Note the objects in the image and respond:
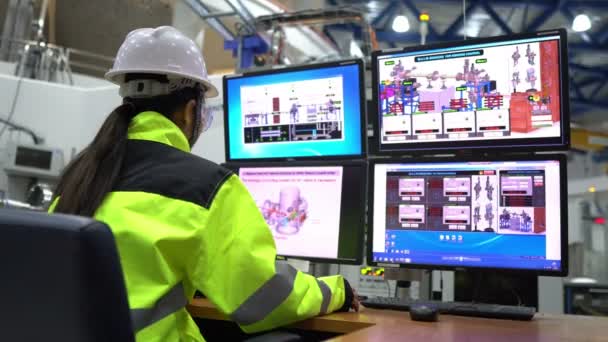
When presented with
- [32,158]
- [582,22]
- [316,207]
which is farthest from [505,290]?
[582,22]

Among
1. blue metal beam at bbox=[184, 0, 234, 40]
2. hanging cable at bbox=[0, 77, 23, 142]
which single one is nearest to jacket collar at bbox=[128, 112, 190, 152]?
hanging cable at bbox=[0, 77, 23, 142]

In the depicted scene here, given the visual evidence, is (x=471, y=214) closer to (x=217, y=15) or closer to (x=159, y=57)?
(x=159, y=57)

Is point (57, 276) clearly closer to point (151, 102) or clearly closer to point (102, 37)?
point (151, 102)

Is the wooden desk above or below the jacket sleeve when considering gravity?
below

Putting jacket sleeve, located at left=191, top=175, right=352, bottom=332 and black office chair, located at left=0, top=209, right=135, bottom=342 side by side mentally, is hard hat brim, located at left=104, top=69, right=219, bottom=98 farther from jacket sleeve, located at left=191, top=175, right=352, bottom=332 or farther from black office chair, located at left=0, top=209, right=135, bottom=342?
black office chair, located at left=0, top=209, right=135, bottom=342

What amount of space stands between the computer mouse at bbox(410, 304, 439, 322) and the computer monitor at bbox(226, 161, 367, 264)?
18.3 inches

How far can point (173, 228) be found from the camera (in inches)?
42.1

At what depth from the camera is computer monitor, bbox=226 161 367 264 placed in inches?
75.4

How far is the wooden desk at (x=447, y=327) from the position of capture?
116 cm

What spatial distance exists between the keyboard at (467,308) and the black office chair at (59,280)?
966mm

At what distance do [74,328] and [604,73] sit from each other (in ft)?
30.5

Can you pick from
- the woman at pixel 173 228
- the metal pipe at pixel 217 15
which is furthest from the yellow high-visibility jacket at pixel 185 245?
the metal pipe at pixel 217 15

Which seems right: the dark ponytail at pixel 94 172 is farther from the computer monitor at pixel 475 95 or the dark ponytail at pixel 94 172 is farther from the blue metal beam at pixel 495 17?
the blue metal beam at pixel 495 17

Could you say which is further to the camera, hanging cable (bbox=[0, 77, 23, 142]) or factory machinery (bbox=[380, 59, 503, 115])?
hanging cable (bbox=[0, 77, 23, 142])
